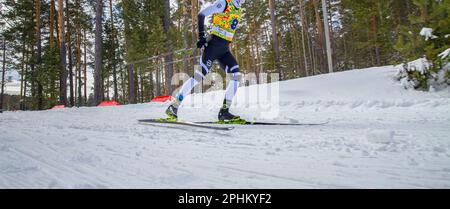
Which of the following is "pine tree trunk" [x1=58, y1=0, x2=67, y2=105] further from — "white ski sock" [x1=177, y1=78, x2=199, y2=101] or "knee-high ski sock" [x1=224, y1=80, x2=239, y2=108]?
"knee-high ski sock" [x1=224, y1=80, x2=239, y2=108]

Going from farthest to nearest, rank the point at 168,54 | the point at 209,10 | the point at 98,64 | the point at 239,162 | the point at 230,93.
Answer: the point at 168,54, the point at 98,64, the point at 230,93, the point at 209,10, the point at 239,162

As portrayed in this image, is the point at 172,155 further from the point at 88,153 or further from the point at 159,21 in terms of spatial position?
the point at 159,21

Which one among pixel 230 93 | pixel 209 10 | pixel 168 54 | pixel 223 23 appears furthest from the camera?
pixel 168 54

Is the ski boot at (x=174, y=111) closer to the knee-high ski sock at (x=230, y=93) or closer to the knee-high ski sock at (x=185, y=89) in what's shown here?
the knee-high ski sock at (x=185, y=89)

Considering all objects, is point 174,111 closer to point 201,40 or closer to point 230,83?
point 230,83

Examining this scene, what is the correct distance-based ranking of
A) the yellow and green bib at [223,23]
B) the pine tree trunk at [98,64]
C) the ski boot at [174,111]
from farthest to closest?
1. the pine tree trunk at [98,64]
2. the ski boot at [174,111]
3. the yellow and green bib at [223,23]

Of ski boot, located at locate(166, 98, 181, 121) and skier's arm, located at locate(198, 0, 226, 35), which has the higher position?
skier's arm, located at locate(198, 0, 226, 35)

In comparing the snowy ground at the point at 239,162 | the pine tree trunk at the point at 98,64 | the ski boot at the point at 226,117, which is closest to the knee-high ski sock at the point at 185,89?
the ski boot at the point at 226,117

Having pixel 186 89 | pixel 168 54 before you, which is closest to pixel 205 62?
pixel 186 89

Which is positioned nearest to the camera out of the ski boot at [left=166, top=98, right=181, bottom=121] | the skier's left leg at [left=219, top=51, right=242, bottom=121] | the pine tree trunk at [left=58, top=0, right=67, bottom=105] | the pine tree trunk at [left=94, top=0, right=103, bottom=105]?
the ski boot at [left=166, top=98, right=181, bottom=121]

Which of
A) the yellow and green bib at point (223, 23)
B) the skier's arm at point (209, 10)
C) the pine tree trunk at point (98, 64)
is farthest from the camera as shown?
the pine tree trunk at point (98, 64)

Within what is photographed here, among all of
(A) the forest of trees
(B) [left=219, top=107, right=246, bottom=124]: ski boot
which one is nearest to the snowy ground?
(B) [left=219, top=107, right=246, bottom=124]: ski boot

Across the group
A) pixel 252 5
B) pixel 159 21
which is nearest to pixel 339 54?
pixel 252 5
